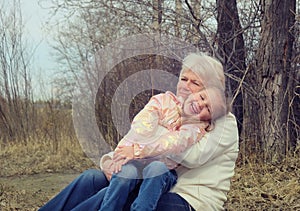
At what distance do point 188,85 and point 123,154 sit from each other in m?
0.38

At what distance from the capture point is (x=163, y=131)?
6.46 ft

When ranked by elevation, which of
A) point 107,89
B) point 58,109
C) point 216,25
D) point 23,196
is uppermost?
point 216,25

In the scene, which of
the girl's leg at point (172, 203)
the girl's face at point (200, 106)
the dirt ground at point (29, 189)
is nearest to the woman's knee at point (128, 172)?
the girl's leg at point (172, 203)

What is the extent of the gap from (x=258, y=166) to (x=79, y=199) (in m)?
2.86

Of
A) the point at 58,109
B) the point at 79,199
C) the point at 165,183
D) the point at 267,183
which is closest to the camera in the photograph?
the point at 165,183

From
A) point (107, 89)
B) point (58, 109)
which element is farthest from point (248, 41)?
point (58, 109)

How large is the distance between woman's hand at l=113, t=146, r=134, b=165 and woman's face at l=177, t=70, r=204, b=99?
1.01ft

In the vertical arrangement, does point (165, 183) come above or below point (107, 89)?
below

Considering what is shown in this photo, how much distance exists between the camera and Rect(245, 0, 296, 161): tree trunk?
15.4 ft

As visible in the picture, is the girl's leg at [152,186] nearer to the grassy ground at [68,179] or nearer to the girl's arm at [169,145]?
the girl's arm at [169,145]

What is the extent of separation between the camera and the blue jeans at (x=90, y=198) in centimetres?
195

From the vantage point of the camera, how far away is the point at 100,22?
5.44 metres

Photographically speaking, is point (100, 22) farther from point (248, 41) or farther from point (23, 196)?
point (23, 196)

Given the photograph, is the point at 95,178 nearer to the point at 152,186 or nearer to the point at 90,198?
the point at 90,198
